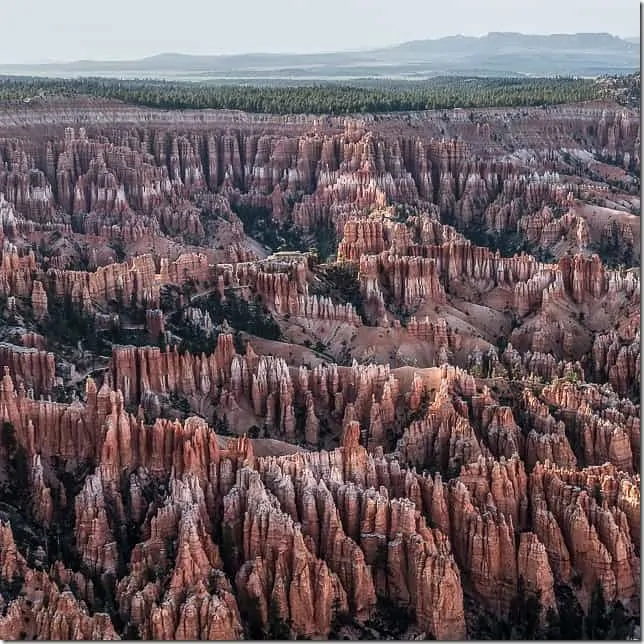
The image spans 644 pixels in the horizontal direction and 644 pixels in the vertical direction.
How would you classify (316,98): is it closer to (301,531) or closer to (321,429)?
(321,429)

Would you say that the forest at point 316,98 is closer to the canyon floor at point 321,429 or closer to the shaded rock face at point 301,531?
the canyon floor at point 321,429

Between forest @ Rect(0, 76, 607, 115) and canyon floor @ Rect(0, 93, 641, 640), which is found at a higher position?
forest @ Rect(0, 76, 607, 115)

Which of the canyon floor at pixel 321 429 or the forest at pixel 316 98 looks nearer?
the canyon floor at pixel 321 429

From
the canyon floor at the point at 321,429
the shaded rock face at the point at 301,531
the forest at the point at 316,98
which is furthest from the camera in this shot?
the forest at the point at 316,98

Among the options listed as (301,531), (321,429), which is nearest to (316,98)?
(321,429)

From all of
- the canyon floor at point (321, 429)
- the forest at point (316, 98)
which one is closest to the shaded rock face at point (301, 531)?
the canyon floor at point (321, 429)

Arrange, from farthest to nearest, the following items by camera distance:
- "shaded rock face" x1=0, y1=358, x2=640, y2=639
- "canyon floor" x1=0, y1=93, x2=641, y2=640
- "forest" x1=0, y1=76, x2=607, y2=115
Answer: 1. "forest" x1=0, y1=76, x2=607, y2=115
2. "canyon floor" x1=0, y1=93, x2=641, y2=640
3. "shaded rock face" x1=0, y1=358, x2=640, y2=639

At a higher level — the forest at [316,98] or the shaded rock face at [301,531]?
the forest at [316,98]

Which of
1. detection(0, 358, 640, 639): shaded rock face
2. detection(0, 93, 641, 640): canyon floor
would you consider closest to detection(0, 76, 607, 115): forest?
detection(0, 93, 641, 640): canyon floor

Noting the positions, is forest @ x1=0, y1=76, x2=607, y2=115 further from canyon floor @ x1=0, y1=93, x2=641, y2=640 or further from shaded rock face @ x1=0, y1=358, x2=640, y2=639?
shaded rock face @ x1=0, y1=358, x2=640, y2=639
